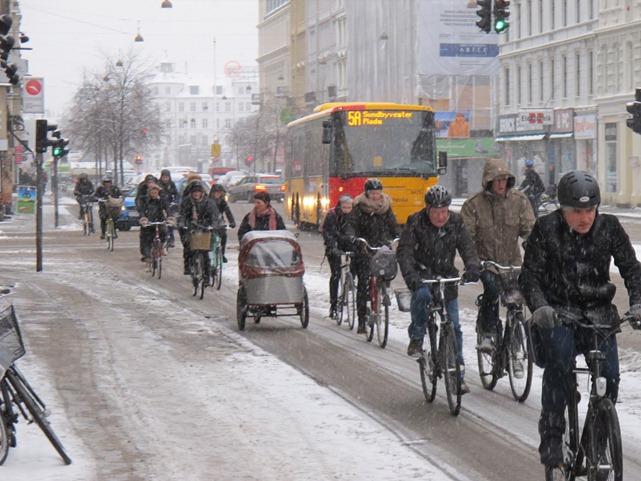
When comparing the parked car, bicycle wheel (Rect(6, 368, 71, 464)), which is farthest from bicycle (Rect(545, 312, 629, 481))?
the parked car

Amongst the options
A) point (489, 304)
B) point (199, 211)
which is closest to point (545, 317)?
point (489, 304)

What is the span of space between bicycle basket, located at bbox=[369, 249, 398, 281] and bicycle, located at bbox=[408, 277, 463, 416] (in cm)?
283

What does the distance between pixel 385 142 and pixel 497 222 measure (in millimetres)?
25322

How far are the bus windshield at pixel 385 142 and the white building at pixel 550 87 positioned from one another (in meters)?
24.9

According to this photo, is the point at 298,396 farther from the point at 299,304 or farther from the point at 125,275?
the point at 125,275

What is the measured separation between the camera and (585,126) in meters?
61.3

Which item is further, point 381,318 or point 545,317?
point 381,318

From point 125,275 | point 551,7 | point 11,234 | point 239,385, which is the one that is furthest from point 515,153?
point 239,385

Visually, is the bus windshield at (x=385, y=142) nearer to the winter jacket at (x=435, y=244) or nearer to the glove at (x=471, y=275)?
the winter jacket at (x=435, y=244)

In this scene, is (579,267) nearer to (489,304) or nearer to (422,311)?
(422,311)

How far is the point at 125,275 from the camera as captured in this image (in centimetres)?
2638

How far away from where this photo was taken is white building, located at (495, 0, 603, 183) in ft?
203

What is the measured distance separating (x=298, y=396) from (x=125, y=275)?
49.8 ft

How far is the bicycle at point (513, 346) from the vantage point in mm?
11227
